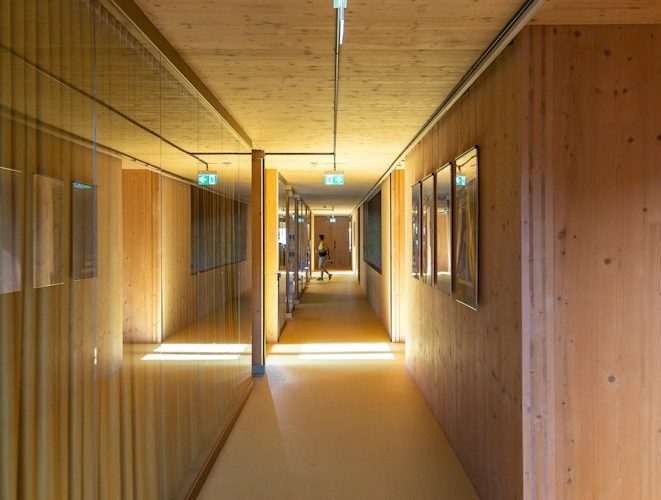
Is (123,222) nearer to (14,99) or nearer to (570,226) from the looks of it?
(14,99)

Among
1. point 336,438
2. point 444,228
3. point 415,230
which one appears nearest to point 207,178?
point 444,228

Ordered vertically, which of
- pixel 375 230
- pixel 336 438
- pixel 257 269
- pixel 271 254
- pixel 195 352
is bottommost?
pixel 336 438

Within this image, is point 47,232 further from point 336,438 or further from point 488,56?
point 336,438

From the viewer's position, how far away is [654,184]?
262cm

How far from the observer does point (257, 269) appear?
668cm

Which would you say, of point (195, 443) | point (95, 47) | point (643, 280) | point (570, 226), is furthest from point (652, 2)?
point (195, 443)

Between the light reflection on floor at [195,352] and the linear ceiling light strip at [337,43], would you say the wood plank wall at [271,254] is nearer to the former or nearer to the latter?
the linear ceiling light strip at [337,43]

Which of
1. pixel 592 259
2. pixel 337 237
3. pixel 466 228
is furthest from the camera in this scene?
pixel 337 237

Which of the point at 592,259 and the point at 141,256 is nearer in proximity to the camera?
the point at 141,256

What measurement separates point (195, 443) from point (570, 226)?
9.11 feet

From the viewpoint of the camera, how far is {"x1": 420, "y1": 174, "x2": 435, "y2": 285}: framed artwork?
4.93m

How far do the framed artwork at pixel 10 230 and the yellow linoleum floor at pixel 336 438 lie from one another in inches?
99.4

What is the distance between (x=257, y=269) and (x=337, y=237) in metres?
22.1

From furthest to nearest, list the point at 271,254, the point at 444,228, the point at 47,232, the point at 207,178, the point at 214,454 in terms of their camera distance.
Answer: the point at 271,254, the point at 444,228, the point at 214,454, the point at 207,178, the point at 47,232
